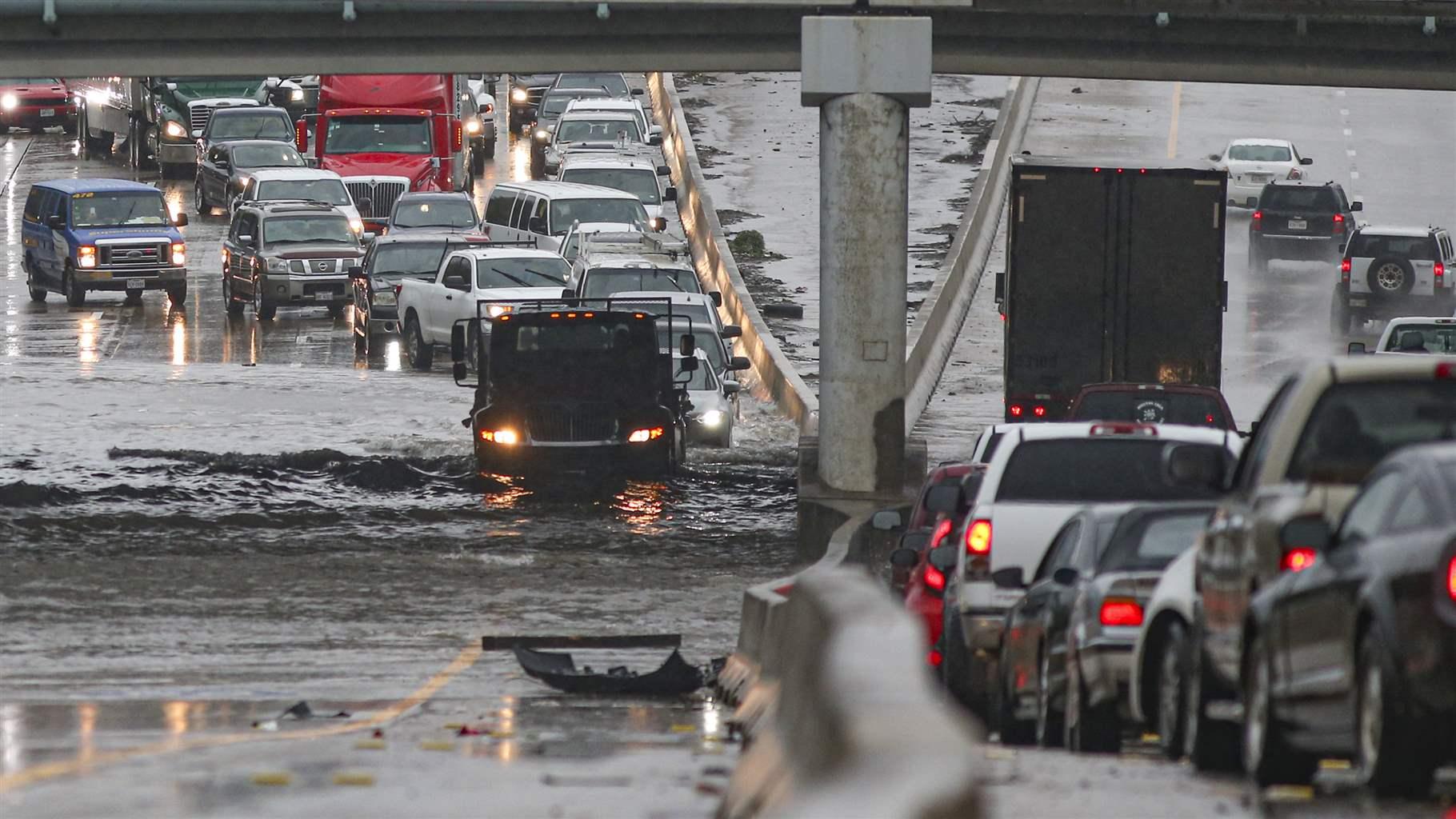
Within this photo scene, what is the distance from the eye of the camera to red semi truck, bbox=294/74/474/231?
4988cm

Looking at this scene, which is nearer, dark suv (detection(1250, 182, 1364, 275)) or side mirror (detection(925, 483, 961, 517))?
side mirror (detection(925, 483, 961, 517))

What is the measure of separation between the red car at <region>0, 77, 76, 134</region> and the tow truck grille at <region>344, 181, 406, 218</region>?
71.3ft

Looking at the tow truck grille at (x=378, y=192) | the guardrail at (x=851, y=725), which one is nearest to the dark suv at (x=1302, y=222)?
the tow truck grille at (x=378, y=192)

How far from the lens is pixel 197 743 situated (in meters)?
12.6

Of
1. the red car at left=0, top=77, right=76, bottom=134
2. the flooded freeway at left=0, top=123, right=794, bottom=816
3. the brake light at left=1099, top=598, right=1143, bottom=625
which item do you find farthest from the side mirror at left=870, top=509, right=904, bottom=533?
the red car at left=0, top=77, right=76, bottom=134

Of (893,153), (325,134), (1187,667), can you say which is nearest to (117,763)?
(1187,667)

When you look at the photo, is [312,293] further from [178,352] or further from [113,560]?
[113,560]

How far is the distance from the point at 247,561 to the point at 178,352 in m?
15.6

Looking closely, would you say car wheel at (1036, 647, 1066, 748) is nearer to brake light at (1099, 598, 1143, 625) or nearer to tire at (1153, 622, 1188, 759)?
brake light at (1099, 598, 1143, 625)

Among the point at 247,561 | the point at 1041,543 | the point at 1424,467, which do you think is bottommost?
the point at 247,561

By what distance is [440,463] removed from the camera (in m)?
29.9

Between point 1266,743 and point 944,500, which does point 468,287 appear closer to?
point 944,500

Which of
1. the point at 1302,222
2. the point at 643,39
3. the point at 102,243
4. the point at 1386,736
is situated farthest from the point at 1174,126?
the point at 1386,736

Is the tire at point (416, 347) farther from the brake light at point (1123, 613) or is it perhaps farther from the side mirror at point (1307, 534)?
the side mirror at point (1307, 534)
